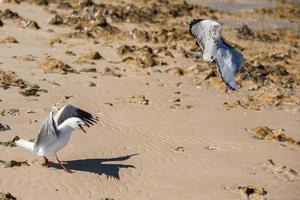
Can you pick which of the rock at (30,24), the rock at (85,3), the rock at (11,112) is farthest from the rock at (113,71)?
the rock at (85,3)

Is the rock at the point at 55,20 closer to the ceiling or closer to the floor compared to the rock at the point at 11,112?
closer to the floor

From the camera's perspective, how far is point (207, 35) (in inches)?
416

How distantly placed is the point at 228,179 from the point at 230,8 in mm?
27600

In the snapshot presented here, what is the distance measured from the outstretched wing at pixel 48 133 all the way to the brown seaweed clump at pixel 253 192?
3159 millimetres

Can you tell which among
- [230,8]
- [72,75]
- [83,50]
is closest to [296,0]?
[230,8]

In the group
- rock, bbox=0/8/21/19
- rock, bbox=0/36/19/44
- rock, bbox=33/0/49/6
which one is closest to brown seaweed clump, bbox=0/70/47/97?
rock, bbox=0/36/19/44

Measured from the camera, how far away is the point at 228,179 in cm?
1116

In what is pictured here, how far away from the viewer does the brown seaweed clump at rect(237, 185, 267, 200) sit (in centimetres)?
1042

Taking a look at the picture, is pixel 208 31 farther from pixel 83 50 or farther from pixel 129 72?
pixel 83 50

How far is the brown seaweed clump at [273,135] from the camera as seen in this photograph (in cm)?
1360

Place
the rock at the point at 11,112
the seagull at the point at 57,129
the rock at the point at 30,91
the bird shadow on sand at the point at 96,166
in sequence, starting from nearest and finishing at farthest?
the seagull at the point at 57,129, the bird shadow on sand at the point at 96,166, the rock at the point at 11,112, the rock at the point at 30,91

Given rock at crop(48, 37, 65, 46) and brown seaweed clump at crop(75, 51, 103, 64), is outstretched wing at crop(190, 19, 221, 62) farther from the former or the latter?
rock at crop(48, 37, 65, 46)

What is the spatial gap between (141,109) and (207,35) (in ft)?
15.7

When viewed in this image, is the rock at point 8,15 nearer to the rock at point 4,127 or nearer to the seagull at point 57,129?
the rock at point 4,127
